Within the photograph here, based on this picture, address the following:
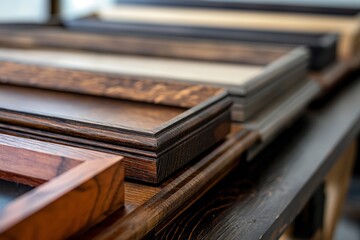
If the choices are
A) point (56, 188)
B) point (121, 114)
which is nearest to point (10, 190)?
point (56, 188)

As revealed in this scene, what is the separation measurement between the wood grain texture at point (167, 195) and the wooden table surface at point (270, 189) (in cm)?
2

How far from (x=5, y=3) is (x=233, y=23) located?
81 cm

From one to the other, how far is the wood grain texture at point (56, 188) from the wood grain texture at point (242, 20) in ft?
3.59

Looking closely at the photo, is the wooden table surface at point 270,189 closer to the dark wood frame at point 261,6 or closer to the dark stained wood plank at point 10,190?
the dark stained wood plank at point 10,190

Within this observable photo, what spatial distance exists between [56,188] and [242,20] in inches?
51.5

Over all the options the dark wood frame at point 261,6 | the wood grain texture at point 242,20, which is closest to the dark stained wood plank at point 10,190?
the wood grain texture at point 242,20

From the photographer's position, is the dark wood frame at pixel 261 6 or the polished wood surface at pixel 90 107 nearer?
the polished wood surface at pixel 90 107

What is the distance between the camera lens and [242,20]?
66.5 inches

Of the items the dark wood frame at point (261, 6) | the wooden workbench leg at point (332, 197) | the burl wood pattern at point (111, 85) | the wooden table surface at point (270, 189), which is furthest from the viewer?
the dark wood frame at point (261, 6)

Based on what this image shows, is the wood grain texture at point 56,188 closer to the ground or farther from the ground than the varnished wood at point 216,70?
farther from the ground

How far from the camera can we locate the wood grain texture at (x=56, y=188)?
1.39ft

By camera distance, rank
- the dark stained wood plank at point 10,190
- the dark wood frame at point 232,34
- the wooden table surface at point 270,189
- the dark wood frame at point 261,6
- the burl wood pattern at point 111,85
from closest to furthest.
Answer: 1. the dark stained wood plank at point 10,190
2. the wooden table surface at point 270,189
3. the burl wood pattern at point 111,85
4. the dark wood frame at point 232,34
5. the dark wood frame at point 261,6

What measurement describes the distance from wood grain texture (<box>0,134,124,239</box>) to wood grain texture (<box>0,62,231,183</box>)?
0.06 metres

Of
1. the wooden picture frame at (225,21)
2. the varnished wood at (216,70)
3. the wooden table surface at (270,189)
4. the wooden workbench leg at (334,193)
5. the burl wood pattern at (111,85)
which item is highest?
the burl wood pattern at (111,85)
